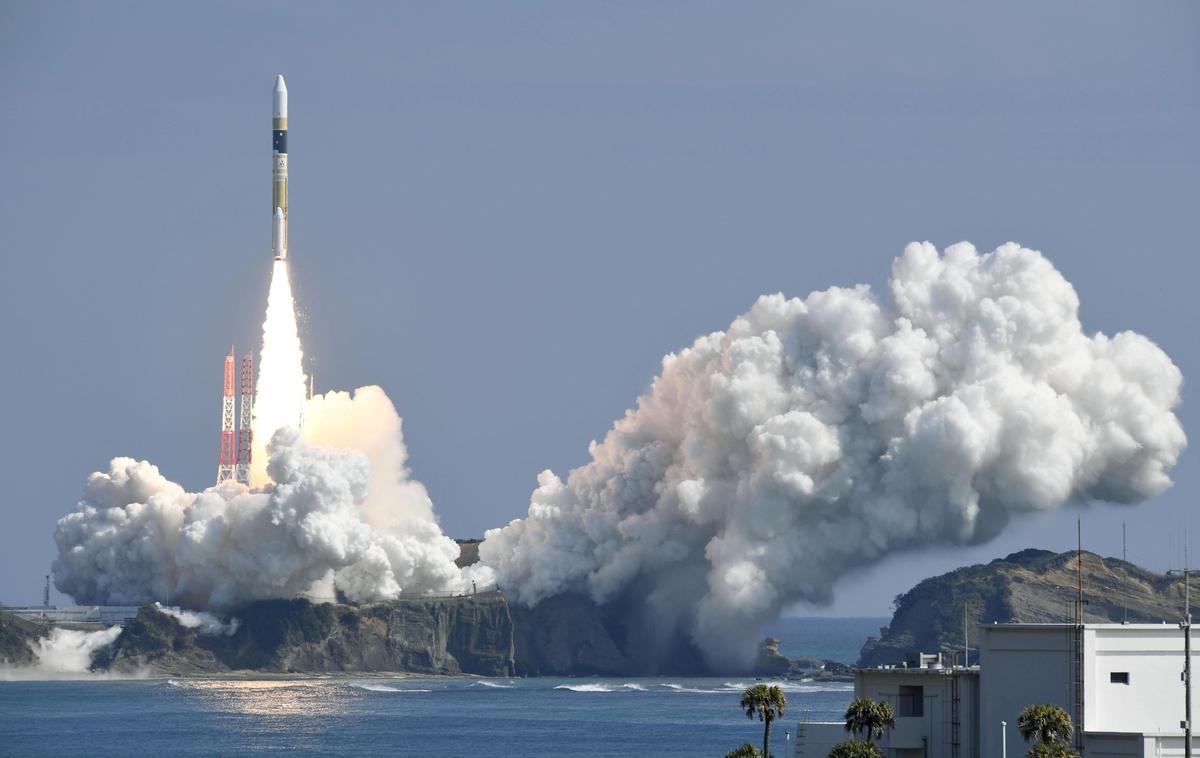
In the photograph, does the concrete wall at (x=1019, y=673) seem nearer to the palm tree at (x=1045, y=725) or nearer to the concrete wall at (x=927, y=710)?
the palm tree at (x=1045, y=725)

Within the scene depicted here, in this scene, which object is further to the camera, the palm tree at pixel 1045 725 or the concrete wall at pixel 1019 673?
the concrete wall at pixel 1019 673

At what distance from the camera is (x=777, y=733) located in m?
165

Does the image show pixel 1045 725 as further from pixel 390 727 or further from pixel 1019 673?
pixel 390 727

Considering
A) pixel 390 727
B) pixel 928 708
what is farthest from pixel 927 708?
pixel 390 727

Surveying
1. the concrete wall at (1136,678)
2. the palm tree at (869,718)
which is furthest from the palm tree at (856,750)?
the concrete wall at (1136,678)

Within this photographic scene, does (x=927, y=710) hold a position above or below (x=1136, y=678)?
below

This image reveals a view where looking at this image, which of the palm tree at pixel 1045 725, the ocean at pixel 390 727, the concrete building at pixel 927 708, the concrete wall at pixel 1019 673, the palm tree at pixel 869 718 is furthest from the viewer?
the ocean at pixel 390 727

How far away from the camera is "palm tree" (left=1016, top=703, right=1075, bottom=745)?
75000 millimetres

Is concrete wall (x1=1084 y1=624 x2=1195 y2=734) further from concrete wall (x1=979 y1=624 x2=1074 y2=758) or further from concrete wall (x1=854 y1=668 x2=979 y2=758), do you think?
concrete wall (x1=854 y1=668 x2=979 y2=758)

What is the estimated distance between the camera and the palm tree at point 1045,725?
7500 cm

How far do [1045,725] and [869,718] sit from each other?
7576 mm

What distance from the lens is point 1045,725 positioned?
7512cm

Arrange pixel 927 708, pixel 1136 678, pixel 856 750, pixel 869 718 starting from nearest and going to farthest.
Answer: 1. pixel 1136 678
2. pixel 856 750
3. pixel 869 718
4. pixel 927 708

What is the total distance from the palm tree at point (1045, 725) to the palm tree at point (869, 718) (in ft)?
19.3
